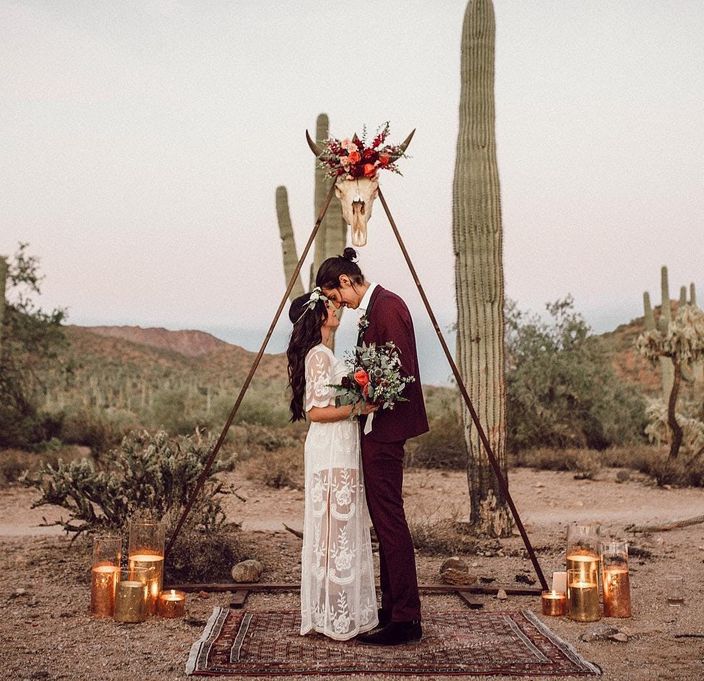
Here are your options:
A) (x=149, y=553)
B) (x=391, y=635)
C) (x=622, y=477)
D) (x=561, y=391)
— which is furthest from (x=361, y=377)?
(x=561, y=391)

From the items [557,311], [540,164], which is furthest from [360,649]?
[557,311]

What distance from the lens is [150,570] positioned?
5.82m

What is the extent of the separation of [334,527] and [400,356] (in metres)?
1.03

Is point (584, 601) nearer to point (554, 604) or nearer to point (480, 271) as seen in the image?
point (554, 604)

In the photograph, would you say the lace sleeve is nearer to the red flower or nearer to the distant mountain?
the red flower

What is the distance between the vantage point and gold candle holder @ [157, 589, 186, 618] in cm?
582

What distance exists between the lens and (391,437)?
507cm

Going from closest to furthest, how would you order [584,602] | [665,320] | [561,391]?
[584,602] → [561,391] → [665,320]

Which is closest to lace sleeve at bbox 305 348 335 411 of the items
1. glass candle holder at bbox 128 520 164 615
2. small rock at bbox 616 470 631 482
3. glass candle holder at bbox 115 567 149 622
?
glass candle holder at bbox 128 520 164 615

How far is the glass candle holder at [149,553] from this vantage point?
19.1 feet

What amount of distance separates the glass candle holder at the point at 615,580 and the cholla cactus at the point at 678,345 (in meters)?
8.98

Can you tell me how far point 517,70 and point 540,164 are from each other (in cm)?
186

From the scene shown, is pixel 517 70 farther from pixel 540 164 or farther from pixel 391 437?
pixel 391 437

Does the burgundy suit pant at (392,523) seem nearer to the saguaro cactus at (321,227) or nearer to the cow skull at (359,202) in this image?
the cow skull at (359,202)
